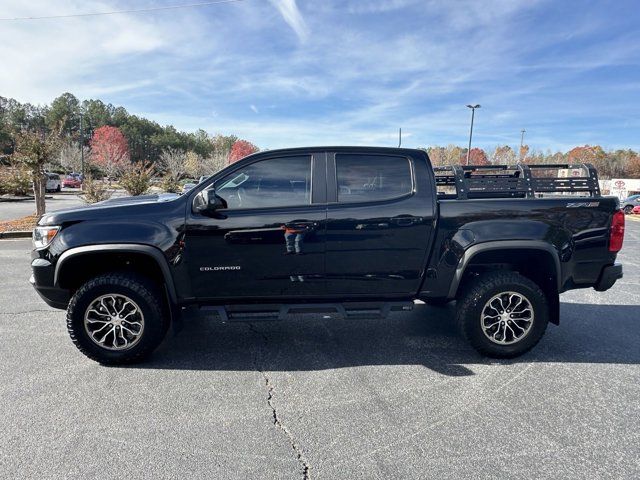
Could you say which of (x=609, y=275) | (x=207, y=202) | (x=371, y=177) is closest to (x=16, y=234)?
(x=207, y=202)

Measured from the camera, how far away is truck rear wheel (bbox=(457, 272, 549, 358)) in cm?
353

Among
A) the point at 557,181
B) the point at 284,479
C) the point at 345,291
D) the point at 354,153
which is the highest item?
the point at 354,153

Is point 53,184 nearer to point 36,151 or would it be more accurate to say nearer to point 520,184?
point 36,151

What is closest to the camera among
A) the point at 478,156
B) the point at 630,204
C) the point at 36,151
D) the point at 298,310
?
the point at 298,310

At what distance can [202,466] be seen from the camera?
2209 mm

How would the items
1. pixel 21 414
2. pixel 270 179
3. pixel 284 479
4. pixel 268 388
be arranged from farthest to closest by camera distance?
pixel 270 179 → pixel 268 388 → pixel 21 414 → pixel 284 479

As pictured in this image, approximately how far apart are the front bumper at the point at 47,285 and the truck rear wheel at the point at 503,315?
11.9 feet

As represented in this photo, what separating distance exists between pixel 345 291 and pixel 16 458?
2.53 metres

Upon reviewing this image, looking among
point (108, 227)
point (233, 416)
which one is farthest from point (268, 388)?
point (108, 227)

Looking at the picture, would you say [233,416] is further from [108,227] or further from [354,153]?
[354,153]

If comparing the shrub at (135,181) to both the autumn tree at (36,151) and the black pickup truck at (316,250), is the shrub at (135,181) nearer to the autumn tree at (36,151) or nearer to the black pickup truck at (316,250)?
the autumn tree at (36,151)

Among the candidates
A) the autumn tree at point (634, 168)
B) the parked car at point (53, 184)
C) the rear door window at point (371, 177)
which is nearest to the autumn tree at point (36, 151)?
the rear door window at point (371, 177)

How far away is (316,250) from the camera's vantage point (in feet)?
11.1

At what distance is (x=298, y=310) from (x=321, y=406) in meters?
0.91
